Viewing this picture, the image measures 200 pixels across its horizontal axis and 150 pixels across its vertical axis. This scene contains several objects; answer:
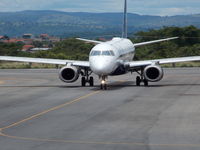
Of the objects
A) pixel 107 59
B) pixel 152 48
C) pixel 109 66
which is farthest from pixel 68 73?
pixel 152 48

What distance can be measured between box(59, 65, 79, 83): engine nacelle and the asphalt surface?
1087mm

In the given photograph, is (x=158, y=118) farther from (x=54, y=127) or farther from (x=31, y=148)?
(x=31, y=148)

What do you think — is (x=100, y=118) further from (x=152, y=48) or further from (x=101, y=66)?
(x=152, y=48)

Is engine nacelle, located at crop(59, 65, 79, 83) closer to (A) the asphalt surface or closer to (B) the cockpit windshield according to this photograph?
(A) the asphalt surface

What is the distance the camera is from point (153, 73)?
145 feet

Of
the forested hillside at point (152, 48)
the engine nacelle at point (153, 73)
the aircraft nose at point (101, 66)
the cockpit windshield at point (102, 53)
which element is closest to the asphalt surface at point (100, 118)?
the engine nacelle at point (153, 73)

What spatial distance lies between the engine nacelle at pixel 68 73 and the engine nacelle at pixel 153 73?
455 cm

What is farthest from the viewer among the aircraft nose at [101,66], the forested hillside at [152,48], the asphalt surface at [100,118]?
the forested hillside at [152,48]

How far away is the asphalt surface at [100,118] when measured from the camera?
20.9m

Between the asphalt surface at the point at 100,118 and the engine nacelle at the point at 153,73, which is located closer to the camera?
Result: the asphalt surface at the point at 100,118

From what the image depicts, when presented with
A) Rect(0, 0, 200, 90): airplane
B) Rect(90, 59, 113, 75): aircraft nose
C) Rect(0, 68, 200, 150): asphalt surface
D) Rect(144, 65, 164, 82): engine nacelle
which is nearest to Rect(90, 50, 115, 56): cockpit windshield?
Rect(0, 0, 200, 90): airplane

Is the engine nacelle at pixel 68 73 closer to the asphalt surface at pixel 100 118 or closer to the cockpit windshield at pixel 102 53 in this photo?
the asphalt surface at pixel 100 118

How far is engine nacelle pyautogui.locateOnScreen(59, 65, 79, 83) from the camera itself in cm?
4453

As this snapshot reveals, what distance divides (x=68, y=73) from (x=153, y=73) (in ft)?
18.3
